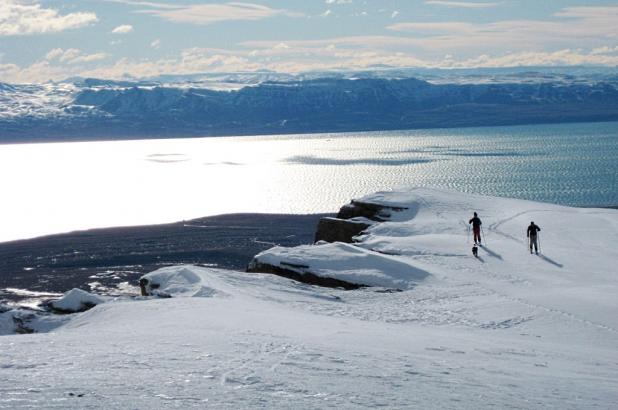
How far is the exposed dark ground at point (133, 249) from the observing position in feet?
185

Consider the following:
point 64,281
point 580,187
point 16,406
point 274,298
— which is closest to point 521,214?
point 274,298

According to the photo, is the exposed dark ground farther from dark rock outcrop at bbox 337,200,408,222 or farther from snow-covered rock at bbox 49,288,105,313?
snow-covered rock at bbox 49,288,105,313

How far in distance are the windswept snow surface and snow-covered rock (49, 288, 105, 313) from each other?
2.62 m

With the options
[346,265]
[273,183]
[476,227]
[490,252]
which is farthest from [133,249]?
[273,183]

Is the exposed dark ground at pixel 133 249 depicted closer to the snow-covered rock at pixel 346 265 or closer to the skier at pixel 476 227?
the snow-covered rock at pixel 346 265

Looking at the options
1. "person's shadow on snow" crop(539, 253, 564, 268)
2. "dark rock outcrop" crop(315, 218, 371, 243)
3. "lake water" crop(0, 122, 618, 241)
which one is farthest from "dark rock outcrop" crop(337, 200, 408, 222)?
"lake water" crop(0, 122, 618, 241)

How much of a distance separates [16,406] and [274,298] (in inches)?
641

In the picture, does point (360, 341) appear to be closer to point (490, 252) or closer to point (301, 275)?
point (301, 275)

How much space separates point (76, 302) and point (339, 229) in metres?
19.0

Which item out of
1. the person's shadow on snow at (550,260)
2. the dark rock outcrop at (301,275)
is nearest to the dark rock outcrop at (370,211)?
the person's shadow on snow at (550,260)

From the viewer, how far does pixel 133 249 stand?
217 feet

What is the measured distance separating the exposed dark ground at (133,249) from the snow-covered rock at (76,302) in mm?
22320

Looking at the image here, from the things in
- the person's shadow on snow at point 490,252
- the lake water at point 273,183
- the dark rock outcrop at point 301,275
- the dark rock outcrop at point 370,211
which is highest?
the dark rock outcrop at point 370,211

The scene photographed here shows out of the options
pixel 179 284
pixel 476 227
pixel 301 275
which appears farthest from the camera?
pixel 476 227
